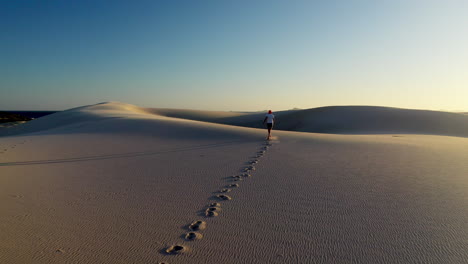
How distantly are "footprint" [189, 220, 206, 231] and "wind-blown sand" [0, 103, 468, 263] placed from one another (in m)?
0.02

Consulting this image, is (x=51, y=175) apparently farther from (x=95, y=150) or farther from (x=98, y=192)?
(x=95, y=150)

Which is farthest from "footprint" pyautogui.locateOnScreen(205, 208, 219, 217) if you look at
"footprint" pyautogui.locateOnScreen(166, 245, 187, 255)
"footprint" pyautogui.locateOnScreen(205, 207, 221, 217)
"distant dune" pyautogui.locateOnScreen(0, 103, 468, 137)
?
"distant dune" pyautogui.locateOnScreen(0, 103, 468, 137)

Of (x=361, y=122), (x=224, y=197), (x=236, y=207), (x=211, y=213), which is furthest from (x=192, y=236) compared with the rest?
(x=361, y=122)

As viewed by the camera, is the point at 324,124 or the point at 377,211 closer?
the point at 377,211

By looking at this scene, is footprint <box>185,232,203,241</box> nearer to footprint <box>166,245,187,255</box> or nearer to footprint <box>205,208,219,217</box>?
footprint <box>166,245,187,255</box>

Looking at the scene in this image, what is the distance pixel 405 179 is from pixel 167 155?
18.2ft

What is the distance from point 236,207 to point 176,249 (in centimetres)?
127

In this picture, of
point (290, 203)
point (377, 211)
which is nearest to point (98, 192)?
point (290, 203)

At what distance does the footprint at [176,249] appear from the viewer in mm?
2820

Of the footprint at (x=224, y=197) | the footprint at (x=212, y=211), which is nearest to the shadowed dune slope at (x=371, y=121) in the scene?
the footprint at (x=224, y=197)

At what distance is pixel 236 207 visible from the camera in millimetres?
3988

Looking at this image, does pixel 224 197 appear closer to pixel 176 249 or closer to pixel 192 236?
pixel 192 236

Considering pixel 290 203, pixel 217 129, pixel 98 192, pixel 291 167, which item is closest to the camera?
pixel 290 203

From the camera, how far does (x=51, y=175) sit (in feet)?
18.7
